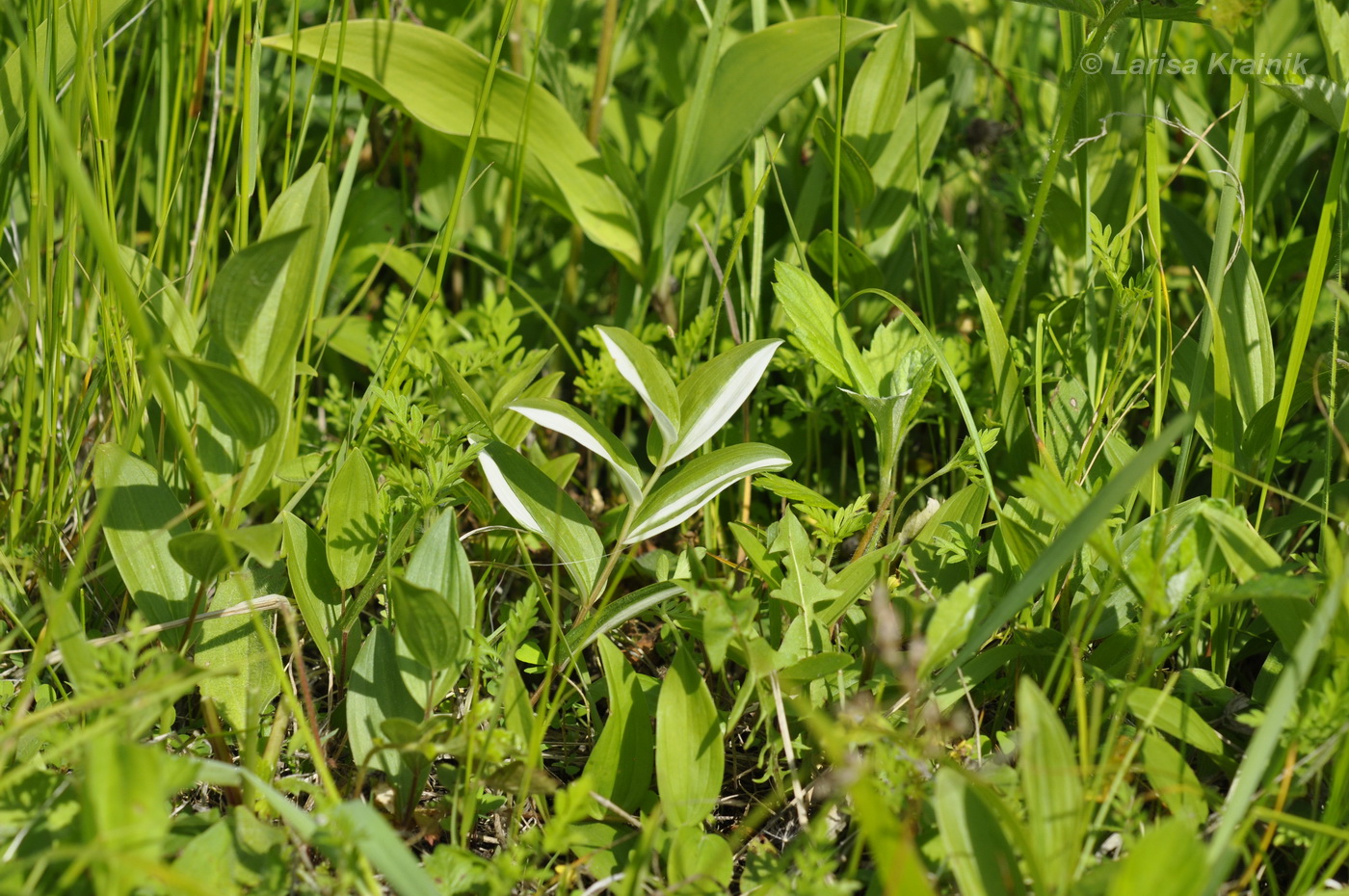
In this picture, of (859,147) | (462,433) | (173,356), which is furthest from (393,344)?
(859,147)

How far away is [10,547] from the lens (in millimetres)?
1222

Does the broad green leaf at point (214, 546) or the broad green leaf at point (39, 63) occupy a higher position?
the broad green leaf at point (39, 63)

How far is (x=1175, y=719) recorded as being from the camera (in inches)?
38.1

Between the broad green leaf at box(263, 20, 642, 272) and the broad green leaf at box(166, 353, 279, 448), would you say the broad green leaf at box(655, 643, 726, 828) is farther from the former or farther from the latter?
the broad green leaf at box(263, 20, 642, 272)

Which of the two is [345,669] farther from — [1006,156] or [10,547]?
[1006,156]

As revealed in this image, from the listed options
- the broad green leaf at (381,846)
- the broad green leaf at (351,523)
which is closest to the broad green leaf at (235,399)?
the broad green leaf at (351,523)

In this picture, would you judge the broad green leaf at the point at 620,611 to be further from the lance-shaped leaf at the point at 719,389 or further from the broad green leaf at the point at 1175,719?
the broad green leaf at the point at 1175,719

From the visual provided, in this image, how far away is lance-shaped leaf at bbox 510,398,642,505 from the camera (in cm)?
112

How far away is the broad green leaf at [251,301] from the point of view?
88cm

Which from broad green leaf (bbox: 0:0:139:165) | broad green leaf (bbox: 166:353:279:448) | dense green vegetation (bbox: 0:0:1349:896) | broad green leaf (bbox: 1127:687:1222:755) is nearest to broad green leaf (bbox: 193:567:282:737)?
dense green vegetation (bbox: 0:0:1349:896)

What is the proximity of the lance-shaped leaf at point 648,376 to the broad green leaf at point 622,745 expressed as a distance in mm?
241

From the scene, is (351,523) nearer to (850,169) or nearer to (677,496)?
(677,496)

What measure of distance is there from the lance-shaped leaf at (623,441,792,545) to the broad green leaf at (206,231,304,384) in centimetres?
40

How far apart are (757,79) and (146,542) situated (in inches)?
38.2
